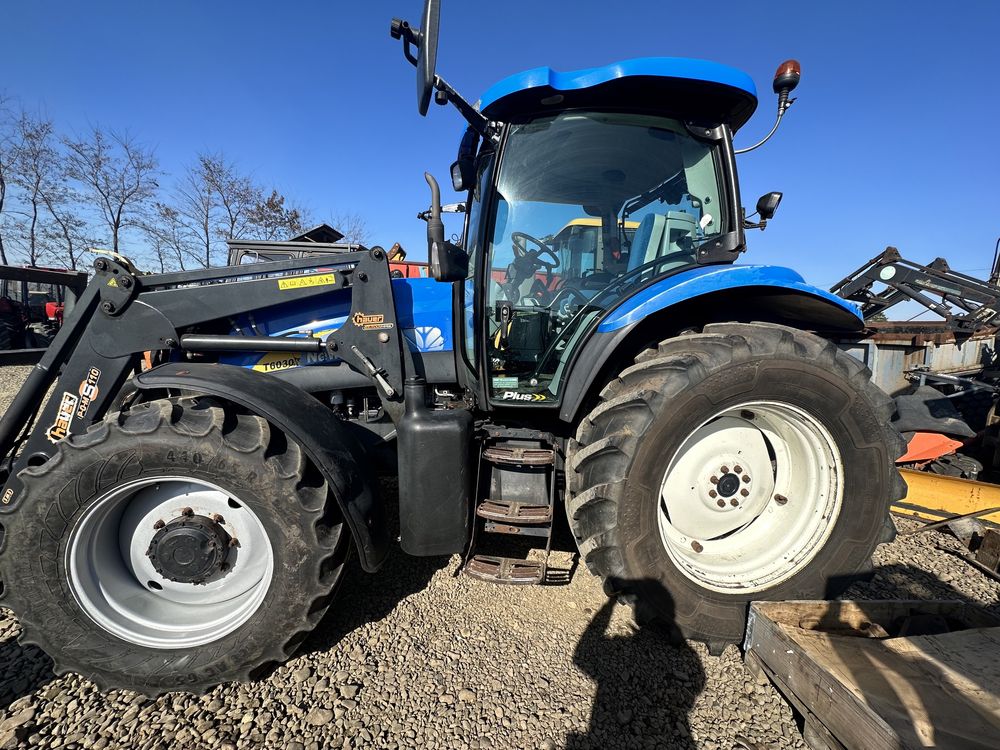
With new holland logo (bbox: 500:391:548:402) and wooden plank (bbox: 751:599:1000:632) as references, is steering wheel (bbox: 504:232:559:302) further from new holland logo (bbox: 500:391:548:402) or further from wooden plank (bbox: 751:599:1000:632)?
wooden plank (bbox: 751:599:1000:632)

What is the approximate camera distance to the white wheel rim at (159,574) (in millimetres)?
1808

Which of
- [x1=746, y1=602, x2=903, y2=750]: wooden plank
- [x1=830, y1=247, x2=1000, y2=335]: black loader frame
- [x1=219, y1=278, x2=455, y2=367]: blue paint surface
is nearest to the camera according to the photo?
[x1=746, y1=602, x2=903, y2=750]: wooden plank

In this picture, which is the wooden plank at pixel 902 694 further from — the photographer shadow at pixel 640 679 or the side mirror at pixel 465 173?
the side mirror at pixel 465 173

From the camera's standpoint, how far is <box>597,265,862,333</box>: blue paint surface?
2010 millimetres

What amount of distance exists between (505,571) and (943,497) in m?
3.08

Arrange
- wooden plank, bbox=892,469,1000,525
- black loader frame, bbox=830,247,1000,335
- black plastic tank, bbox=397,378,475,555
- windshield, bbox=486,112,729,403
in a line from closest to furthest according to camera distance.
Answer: black plastic tank, bbox=397,378,475,555 < windshield, bbox=486,112,729,403 < wooden plank, bbox=892,469,1000,525 < black loader frame, bbox=830,247,1000,335

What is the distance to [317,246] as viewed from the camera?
7434mm

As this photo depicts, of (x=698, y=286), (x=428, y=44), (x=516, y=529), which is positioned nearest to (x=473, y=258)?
(x=428, y=44)

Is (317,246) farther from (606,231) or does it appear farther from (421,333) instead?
(606,231)

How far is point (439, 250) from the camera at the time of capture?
78.8 inches

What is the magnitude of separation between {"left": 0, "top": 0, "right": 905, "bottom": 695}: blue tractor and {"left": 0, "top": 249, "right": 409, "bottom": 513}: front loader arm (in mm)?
11

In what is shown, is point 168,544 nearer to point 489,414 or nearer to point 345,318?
point 345,318

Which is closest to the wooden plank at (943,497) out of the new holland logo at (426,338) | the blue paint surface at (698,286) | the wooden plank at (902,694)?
the wooden plank at (902,694)

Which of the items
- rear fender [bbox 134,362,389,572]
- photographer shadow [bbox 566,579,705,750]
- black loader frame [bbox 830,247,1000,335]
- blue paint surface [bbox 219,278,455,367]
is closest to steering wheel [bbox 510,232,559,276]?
blue paint surface [bbox 219,278,455,367]
